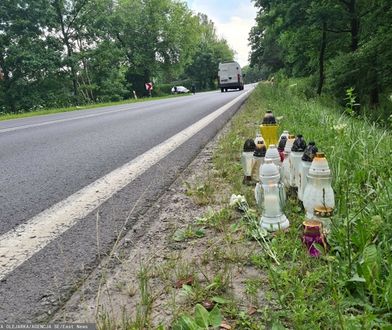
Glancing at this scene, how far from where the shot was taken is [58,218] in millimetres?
1942

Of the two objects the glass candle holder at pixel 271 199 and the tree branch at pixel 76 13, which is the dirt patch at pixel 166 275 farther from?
the tree branch at pixel 76 13

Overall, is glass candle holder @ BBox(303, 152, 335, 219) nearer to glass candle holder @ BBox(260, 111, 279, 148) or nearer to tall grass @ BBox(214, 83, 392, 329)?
tall grass @ BBox(214, 83, 392, 329)

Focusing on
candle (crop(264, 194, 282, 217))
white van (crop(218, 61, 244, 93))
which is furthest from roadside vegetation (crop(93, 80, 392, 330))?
white van (crop(218, 61, 244, 93))

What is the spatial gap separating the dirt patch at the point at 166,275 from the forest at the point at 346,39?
724 centimetres

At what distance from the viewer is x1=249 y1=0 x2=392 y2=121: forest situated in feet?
28.7

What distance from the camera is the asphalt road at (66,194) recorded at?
1.29 metres

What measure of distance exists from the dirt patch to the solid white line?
1.27ft

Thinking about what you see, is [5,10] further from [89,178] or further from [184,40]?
[89,178]

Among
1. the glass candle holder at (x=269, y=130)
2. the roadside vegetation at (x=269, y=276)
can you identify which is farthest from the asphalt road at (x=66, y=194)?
the glass candle holder at (x=269, y=130)

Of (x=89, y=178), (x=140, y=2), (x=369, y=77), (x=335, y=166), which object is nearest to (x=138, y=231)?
(x=89, y=178)

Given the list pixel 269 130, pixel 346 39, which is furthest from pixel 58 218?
pixel 346 39

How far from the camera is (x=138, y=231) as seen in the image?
70.2 inches

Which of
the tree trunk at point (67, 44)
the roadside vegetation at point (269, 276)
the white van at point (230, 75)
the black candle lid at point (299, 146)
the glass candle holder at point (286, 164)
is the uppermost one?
the tree trunk at point (67, 44)

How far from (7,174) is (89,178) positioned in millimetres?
899
